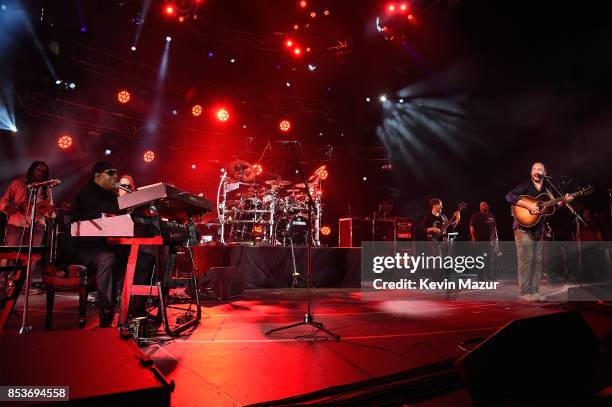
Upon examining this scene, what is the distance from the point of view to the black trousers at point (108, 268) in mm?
3545

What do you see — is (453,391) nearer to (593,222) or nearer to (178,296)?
(178,296)

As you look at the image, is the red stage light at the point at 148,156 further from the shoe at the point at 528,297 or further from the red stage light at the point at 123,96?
the shoe at the point at 528,297

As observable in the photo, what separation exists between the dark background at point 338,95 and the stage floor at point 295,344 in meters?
6.21

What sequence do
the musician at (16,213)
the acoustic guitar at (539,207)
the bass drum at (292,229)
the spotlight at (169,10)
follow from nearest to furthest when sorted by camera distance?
the musician at (16,213) < the acoustic guitar at (539,207) < the bass drum at (292,229) < the spotlight at (169,10)

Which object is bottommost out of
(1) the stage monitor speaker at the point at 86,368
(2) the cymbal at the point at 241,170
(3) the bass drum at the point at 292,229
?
(1) the stage monitor speaker at the point at 86,368

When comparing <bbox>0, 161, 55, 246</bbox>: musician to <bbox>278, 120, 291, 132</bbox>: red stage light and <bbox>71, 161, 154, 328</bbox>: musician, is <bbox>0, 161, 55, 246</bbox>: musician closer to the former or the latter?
<bbox>71, 161, 154, 328</bbox>: musician

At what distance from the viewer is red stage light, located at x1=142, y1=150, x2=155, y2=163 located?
38.1ft

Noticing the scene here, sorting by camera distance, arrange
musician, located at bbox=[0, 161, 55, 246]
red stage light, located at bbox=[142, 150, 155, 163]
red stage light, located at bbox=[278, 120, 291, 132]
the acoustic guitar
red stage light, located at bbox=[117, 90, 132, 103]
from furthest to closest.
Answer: red stage light, located at bbox=[278, 120, 291, 132] < red stage light, located at bbox=[142, 150, 155, 163] < red stage light, located at bbox=[117, 90, 132, 103] < the acoustic guitar < musician, located at bbox=[0, 161, 55, 246]

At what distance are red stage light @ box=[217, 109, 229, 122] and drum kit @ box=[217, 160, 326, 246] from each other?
2972 mm

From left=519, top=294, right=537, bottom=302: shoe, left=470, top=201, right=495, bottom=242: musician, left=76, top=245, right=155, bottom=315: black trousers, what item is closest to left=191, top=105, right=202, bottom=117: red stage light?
left=76, top=245, right=155, bottom=315: black trousers

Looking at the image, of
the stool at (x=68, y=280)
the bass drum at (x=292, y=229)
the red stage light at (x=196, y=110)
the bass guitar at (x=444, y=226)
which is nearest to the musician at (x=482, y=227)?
the bass guitar at (x=444, y=226)

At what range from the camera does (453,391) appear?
214cm

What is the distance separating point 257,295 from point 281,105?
27.3 feet

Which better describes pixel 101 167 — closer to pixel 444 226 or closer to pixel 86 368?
pixel 86 368
